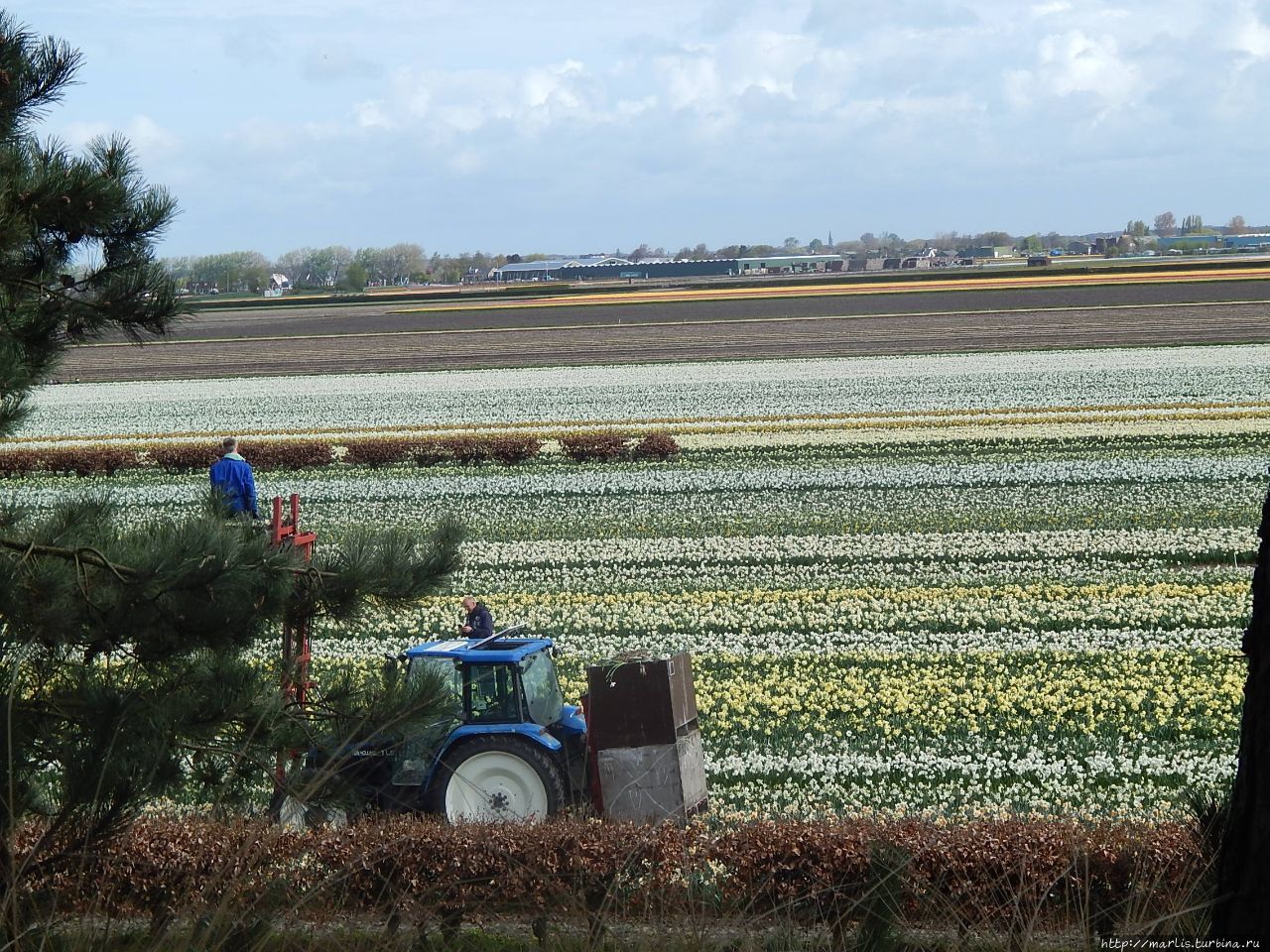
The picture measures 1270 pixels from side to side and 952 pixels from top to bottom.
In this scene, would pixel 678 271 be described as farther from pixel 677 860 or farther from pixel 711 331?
pixel 677 860

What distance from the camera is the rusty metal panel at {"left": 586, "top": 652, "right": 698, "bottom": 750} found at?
884 centimetres

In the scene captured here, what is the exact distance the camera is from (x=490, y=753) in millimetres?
8953

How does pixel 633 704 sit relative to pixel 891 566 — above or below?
above

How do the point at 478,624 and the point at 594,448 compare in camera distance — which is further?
the point at 594,448

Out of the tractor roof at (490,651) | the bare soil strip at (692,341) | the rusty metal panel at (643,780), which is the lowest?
the rusty metal panel at (643,780)

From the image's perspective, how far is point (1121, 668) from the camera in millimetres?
13164

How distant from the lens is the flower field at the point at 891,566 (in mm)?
10844

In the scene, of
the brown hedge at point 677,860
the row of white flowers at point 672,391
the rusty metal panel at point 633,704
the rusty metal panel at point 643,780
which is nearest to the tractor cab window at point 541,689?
the rusty metal panel at point 633,704

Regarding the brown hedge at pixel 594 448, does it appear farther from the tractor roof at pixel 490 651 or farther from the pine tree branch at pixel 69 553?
the pine tree branch at pixel 69 553

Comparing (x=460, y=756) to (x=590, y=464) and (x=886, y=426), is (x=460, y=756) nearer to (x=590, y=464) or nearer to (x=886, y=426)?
(x=590, y=464)

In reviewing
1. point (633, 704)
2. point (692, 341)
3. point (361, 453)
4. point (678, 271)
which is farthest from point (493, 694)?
point (678, 271)

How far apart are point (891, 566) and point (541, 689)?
32.1 ft

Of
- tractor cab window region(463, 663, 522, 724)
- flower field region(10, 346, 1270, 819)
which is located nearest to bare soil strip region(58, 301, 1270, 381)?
Result: flower field region(10, 346, 1270, 819)

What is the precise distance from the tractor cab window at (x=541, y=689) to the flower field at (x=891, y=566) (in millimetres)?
829
